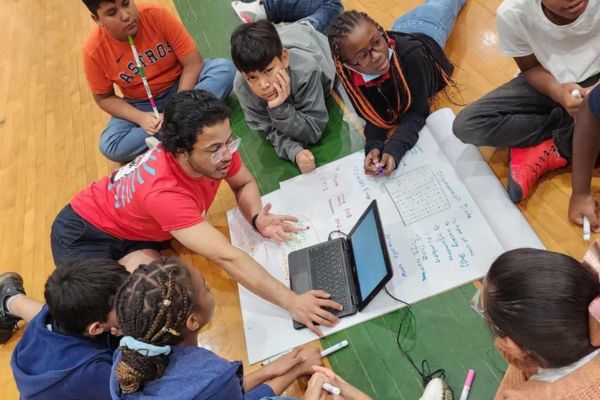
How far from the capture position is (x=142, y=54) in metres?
2.06

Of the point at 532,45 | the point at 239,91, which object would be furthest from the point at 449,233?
the point at 239,91

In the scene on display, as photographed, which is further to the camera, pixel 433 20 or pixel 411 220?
pixel 433 20

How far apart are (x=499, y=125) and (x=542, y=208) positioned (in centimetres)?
29

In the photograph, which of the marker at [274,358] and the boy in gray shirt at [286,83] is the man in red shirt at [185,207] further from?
the boy in gray shirt at [286,83]

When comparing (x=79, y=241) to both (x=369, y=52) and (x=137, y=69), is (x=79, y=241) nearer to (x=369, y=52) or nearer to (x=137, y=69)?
(x=137, y=69)

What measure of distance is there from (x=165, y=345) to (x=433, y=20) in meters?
1.72

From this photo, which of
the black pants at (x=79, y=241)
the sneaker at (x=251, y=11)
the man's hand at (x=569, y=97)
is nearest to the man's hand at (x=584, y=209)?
the man's hand at (x=569, y=97)

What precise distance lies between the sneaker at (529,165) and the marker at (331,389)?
79cm

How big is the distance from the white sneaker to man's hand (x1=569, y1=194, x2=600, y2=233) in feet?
2.10

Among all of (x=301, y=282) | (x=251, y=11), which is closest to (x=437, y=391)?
(x=301, y=282)

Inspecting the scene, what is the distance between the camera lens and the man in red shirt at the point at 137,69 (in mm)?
1977

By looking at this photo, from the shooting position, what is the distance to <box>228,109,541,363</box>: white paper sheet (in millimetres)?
1395

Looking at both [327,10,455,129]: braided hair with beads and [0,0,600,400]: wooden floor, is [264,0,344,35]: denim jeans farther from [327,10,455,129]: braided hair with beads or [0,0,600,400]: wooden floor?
[327,10,455,129]: braided hair with beads

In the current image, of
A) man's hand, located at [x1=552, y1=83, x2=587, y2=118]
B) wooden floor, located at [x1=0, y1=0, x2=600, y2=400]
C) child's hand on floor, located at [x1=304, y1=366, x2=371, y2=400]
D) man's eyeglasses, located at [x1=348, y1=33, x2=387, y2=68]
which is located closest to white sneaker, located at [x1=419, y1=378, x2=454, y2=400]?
child's hand on floor, located at [x1=304, y1=366, x2=371, y2=400]
